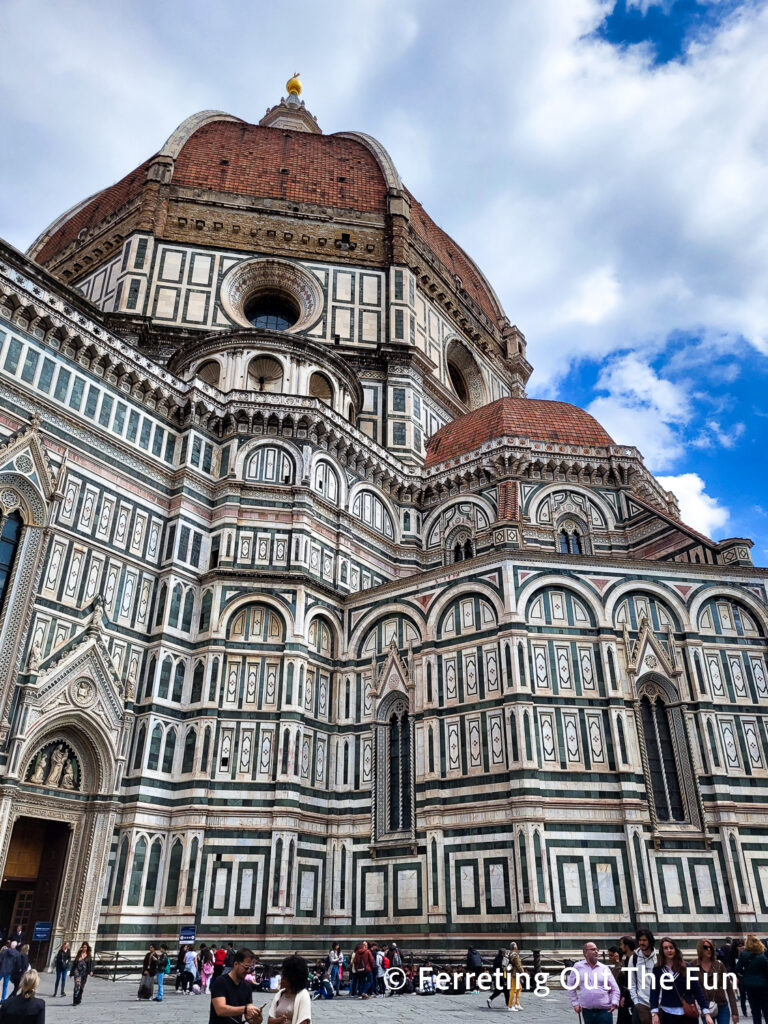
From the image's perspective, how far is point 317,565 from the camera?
26.4 meters

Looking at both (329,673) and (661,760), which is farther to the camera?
(329,673)

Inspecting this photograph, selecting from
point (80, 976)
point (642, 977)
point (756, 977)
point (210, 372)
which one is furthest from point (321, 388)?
point (642, 977)

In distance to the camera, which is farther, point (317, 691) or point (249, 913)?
point (317, 691)

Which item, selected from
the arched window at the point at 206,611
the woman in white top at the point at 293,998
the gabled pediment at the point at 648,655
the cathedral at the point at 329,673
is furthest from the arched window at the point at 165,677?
the woman in white top at the point at 293,998

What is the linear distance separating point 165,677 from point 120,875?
16.7 feet

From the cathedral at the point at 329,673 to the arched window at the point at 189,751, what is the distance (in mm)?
51

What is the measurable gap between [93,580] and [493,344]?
2784 centimetres

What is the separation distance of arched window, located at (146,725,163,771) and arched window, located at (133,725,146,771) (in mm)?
208

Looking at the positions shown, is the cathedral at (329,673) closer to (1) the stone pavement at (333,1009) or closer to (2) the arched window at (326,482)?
(2) the arched window at (326,482)

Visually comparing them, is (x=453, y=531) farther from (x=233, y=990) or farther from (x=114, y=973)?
(x=233, y=990)

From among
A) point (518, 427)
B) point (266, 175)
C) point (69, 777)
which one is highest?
point (266, 175)

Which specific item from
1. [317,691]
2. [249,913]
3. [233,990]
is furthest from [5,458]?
[233,990]

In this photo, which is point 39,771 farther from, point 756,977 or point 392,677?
point 756,977

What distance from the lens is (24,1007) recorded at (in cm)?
616
